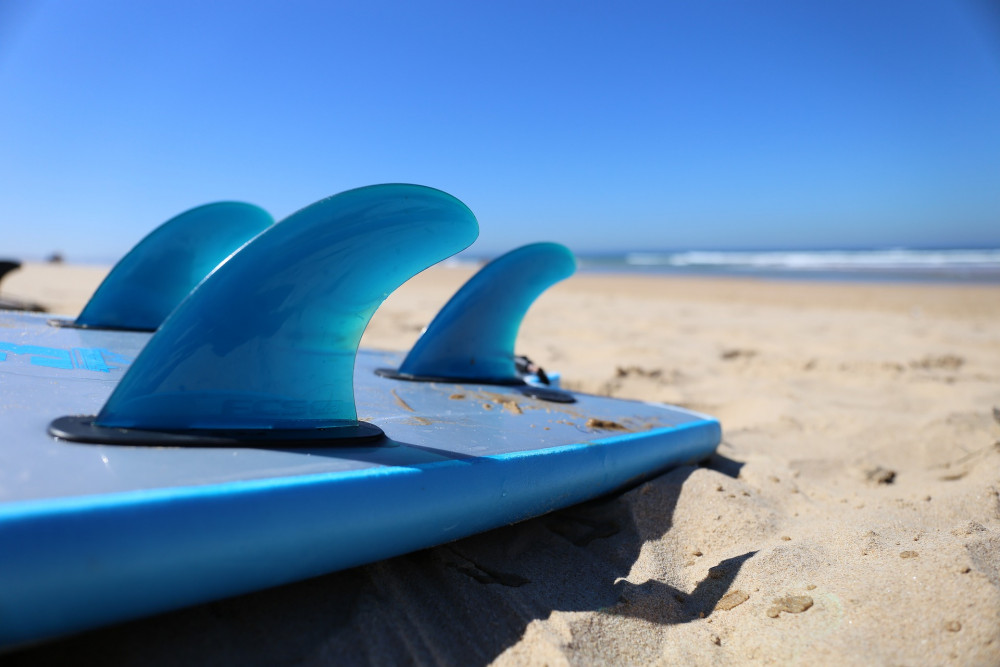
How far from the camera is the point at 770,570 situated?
145cm

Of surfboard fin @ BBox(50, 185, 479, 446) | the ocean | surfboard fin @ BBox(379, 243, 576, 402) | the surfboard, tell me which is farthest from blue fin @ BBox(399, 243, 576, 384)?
the ocean

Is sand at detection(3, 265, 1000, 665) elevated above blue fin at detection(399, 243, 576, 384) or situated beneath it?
situated beneath

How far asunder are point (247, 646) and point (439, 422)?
79cm

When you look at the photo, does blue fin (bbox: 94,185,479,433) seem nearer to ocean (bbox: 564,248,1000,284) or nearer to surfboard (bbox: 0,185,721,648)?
surfboard (bbox: 0,185,721,648)

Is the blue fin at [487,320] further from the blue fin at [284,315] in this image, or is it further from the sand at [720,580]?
the blue fin at [284,315]

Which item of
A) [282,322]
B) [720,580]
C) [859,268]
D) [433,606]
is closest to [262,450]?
[282,322]

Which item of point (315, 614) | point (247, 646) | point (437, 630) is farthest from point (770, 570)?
point (247, 646)

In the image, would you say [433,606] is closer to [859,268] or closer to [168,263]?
[168,263]

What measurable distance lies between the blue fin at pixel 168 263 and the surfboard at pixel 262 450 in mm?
890

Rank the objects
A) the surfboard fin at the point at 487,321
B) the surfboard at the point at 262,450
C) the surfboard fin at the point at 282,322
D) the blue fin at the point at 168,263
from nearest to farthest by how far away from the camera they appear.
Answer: the surfboard at the point at 262,450
the surfboard fin at the point at 282,322
the surfboard fin at the point at 487,321
the blue fin at the point at 168,263

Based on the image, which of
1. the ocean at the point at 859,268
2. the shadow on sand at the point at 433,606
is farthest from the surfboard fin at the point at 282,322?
the ocean at the point at 859,268

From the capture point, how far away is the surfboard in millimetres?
898

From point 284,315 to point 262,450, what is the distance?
29 centimetres

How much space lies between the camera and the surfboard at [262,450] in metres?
0.90
